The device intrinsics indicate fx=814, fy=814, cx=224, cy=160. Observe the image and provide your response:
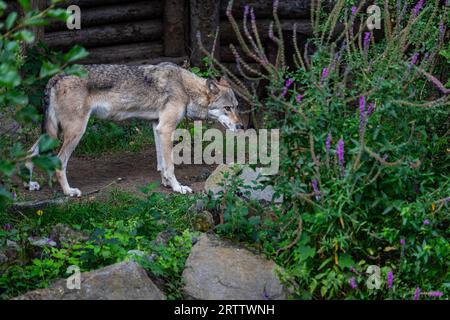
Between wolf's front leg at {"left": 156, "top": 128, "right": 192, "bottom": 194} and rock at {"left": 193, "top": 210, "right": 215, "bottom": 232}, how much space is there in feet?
6.86

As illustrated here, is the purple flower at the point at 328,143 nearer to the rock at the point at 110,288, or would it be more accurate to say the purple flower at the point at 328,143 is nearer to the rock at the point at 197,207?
the rock at the point at 110,288

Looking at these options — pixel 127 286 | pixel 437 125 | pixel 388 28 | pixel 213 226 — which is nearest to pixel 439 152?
pixel 437 125

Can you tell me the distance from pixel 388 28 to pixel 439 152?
1.18 metres

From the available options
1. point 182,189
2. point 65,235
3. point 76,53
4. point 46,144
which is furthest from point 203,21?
point 46,144

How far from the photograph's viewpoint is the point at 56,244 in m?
6.58

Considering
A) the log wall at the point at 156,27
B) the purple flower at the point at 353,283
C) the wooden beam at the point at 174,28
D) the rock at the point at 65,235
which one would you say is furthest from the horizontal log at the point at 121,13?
the purple flower at the point at 353,283

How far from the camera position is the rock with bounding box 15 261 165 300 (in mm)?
5492

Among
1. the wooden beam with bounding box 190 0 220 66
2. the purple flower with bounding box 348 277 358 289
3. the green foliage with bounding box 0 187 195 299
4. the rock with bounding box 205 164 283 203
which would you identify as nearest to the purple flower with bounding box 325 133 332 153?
the purple flower with bounding box 348 277 358 289

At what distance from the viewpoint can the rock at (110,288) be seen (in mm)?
5492

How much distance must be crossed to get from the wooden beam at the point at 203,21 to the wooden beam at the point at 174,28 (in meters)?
0.30

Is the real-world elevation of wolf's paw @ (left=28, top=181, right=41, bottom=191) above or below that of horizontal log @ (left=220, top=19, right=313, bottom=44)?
below

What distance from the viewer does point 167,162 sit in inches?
361

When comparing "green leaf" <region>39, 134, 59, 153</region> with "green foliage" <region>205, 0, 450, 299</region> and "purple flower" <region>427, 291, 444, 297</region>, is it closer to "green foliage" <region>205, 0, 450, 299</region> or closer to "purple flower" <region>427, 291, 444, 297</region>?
"green foliage" <region>205, 0, 450, 299</region>

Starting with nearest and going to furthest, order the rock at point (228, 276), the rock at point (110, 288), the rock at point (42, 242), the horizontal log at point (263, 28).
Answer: the rock at point (110, 288)
the rock at point (228, 276)
the rock at point (42, 242)
the horizontal log at point (263, 28)
